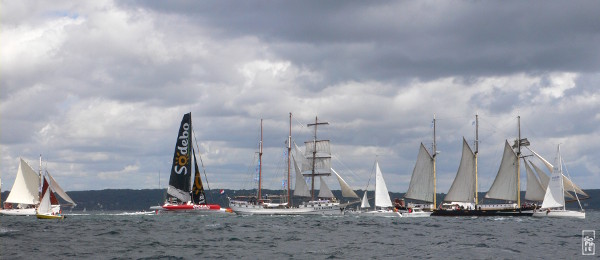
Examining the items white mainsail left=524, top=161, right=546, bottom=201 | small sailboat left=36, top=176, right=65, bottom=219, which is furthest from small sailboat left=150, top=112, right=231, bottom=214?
white mainsail left=524, top=161, right=546, bottom=201

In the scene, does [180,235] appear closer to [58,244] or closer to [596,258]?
[58,244]

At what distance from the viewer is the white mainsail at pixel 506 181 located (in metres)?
150

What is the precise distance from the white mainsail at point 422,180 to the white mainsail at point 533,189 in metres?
22.0

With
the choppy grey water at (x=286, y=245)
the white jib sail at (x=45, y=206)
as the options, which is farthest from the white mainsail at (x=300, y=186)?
the choppy grey water at (x=286, y=245)

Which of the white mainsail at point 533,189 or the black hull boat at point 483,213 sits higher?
the white mainsail at point 533,189

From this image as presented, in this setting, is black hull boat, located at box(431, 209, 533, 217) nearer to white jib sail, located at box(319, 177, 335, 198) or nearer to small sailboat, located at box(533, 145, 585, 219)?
small sailboat, located at box(533, 145, 585, 219)

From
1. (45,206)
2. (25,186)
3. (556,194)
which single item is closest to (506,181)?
(556,194)

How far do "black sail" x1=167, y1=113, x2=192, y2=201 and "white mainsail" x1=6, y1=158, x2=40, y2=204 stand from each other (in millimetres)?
29955

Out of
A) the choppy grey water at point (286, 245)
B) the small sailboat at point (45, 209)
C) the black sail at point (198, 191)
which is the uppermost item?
the black sail at point (198, 191)

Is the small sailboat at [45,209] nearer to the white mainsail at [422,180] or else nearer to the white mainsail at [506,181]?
the white mainsail at [422,180]

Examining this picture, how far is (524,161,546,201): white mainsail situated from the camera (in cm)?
14670

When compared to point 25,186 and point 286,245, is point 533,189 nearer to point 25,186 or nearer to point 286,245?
point 286,245

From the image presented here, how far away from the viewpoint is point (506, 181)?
151375 millimetres

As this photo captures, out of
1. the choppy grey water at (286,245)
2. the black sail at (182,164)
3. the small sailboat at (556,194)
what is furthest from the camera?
the black sail at (182,164)
